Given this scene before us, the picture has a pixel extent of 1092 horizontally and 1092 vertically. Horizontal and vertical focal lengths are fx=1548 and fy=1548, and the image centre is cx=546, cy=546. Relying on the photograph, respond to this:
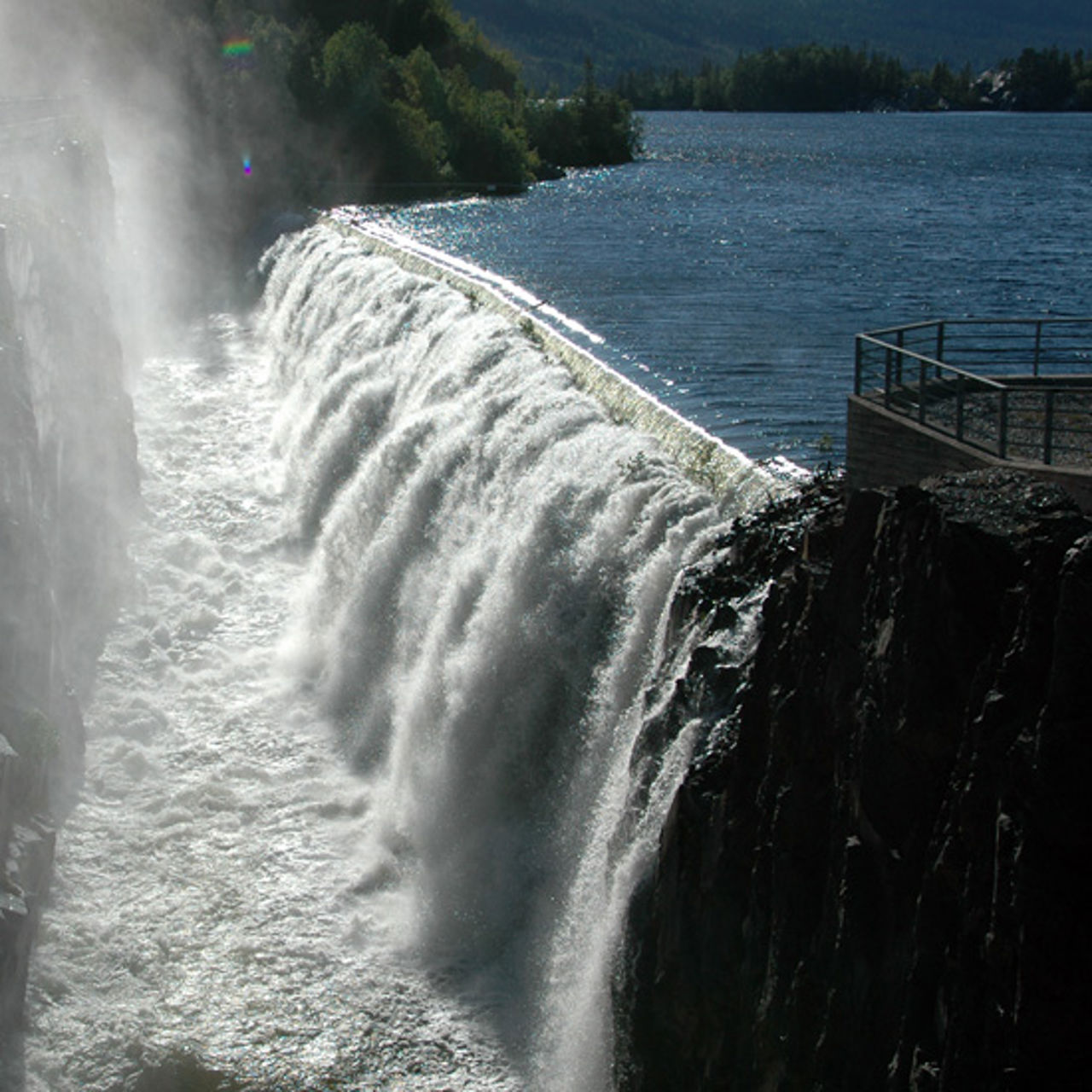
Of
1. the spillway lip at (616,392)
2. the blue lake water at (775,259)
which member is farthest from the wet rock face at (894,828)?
the blue lake water at (775,259)

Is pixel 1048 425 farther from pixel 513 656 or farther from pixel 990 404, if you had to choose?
pixel 513 656

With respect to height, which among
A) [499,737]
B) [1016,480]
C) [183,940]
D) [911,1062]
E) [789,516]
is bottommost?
[183,940]

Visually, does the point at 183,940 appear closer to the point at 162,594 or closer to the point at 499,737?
the point at 499,737

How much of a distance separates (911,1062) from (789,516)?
5190 mm

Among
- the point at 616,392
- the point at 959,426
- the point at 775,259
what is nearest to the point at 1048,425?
the point at 959,426

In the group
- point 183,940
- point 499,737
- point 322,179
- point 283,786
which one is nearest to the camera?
point 183,940

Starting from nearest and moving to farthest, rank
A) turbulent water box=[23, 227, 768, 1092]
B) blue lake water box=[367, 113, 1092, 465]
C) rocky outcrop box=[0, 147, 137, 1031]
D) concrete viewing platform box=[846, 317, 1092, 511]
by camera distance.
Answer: concrete viewing platform box=[846, 317, 1092, 511]
turbulent water box=[23, 227, 768, 1092]
rocky outcrop box=[0, 147, 137, 1031]
blue lake water box=[367, 113, 1092, 465]

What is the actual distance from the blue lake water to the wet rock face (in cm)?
574

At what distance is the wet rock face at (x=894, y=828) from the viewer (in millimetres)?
8156

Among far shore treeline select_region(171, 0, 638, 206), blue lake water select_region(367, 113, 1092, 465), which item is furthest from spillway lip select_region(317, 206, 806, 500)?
far shore treeline select_region(171, 0, 638, 206)

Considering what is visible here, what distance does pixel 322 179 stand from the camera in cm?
5562

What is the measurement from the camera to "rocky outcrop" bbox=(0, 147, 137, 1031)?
50.6 ft

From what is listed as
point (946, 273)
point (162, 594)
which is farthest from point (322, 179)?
point (162, 594)

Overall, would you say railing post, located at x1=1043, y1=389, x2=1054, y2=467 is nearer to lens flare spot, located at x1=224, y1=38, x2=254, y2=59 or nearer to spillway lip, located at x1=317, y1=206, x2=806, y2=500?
spillway lip, located at x1=317, y1=206, x2=806, y2=500
